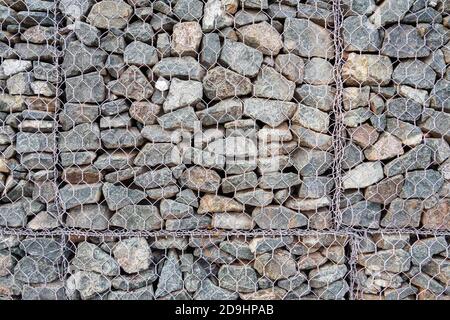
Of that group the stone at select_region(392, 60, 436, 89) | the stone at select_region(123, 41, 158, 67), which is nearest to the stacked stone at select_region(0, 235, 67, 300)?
the stone at select_region(123, 41, 158, 67)

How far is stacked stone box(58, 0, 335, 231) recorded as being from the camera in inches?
72.7

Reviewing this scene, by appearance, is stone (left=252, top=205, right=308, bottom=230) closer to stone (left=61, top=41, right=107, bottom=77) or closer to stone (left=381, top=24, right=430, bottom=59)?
stone (left=381, top=24, right=430, bottom=59)

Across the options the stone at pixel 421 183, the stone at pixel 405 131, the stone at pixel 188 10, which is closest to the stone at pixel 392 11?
the stone at pixel 405 131

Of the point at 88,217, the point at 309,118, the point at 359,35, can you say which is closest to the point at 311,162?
the point at 309,118

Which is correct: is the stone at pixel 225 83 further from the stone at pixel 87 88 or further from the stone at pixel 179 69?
the stone at pixel 87 88

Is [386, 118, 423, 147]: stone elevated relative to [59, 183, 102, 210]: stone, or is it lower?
elevated

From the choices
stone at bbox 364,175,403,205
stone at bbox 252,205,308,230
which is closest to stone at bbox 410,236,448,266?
stone at bbox 364,175,403,205


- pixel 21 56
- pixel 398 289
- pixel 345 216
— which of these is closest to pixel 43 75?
pixel 21 56

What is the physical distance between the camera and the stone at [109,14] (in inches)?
73.2

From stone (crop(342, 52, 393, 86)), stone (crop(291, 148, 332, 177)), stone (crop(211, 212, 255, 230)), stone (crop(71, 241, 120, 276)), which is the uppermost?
stone (crop(342, 52, 393, 86))

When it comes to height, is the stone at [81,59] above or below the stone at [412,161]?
above

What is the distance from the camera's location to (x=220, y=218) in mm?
1873

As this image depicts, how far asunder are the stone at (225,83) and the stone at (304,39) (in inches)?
10.5

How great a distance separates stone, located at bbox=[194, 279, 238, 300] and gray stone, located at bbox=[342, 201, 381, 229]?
64 centimetres
